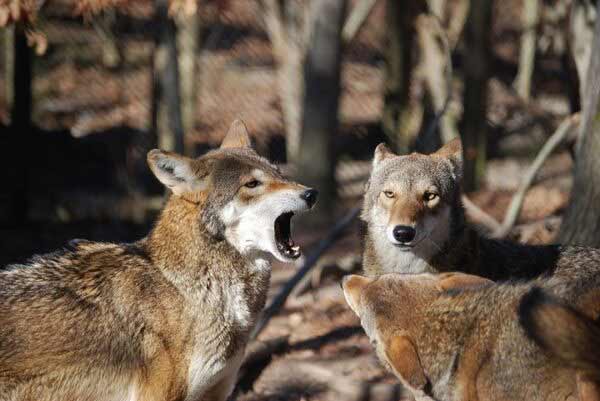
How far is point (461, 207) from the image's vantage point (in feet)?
23.2

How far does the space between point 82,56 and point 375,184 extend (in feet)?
38.4

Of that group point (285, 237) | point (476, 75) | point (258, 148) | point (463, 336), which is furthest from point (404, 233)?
point (258, 148)

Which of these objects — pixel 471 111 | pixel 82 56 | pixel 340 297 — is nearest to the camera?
pixel 340 297

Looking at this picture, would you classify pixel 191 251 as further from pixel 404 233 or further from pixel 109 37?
pixel 109 37

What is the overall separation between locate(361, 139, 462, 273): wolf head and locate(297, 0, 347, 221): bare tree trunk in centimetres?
464

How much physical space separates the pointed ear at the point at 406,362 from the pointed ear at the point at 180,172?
5.81 feet

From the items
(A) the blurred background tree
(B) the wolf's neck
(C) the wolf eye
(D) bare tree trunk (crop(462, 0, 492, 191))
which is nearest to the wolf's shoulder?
(B) the wolf's neck

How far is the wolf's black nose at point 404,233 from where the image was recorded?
6.53 meters

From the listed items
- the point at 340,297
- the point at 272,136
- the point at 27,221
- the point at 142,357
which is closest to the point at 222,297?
the point at 142,357

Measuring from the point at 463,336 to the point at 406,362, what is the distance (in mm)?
529

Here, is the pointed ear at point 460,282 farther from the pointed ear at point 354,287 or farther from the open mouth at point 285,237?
the open mouth at point 285,237

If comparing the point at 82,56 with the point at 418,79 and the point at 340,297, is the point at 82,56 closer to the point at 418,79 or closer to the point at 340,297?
the point at 418,79

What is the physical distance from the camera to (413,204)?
673cm

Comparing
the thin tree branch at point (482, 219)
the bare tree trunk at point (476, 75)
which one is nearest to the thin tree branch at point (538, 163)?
the thin tree branch at point (482, 219)
